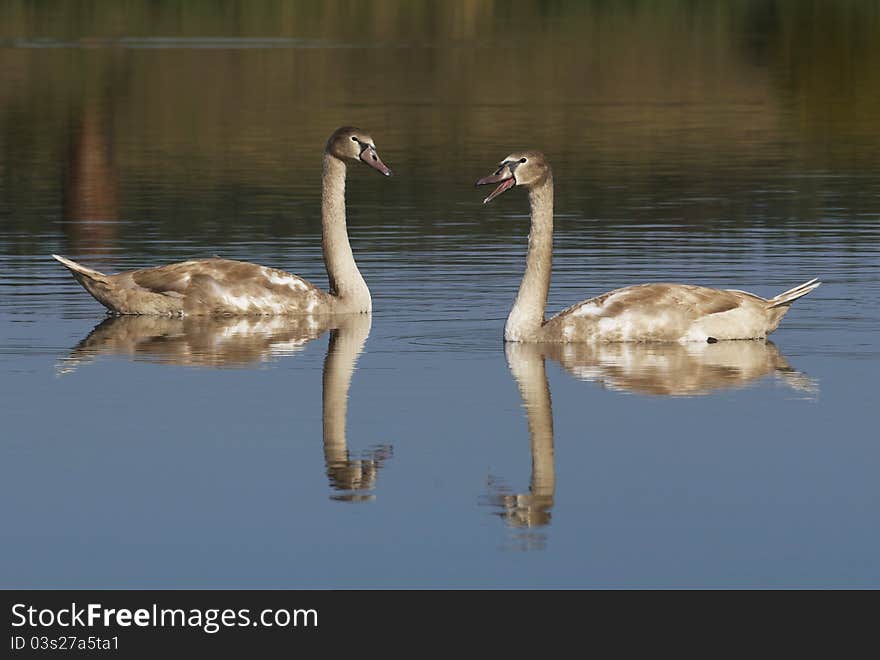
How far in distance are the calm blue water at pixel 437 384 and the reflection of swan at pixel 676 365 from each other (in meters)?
0.06

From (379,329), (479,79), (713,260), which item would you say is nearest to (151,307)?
(379,329)

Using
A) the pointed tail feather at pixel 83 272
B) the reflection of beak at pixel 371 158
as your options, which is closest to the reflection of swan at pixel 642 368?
the reflection of beak at pixel 371 158

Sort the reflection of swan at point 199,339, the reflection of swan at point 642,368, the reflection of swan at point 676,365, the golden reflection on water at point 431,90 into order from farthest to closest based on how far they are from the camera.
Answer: the golden reflection on water at point 431,90, the reflection of swan at point 199,339, the reflection of swan at point 676,365, the reflection of swan at point 642,368

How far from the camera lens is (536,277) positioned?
2133cm

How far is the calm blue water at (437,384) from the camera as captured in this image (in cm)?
1284

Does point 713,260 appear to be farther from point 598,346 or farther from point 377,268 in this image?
point 598,346

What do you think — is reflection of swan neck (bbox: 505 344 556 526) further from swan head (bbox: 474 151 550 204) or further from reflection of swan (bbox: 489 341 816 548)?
swan head (bbox: 474 151 550 204)

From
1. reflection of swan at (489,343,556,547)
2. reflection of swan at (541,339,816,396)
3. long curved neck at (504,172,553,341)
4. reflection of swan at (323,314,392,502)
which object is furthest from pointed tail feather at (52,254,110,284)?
reflection of swan at (541,339,816,396)

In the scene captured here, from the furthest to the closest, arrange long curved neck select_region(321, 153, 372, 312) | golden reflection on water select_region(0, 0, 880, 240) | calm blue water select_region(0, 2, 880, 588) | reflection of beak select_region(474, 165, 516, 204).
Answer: golden reflection on water select_region(0, 0, 880, 240) → long curved neck select_region(321, 153, 372, 312) → reflection of beak select_region(474, 165, 516, 204) → calm blue water select_region(0, 2, 880, 588)

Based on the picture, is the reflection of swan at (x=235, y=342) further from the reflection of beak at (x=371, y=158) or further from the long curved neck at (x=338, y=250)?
the reflection of beak at (x=371, y=158)

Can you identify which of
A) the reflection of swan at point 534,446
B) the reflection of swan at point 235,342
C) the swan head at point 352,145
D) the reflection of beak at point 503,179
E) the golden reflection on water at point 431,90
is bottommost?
the reflection of swan at point 534,446

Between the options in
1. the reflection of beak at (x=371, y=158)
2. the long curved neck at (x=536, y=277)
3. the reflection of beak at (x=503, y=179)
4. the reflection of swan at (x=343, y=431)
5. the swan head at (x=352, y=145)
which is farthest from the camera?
the swan head at (x=352, y=145)

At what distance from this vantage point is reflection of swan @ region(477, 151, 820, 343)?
68.2ft

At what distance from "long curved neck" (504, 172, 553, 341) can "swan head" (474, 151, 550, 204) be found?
11 centimetres
